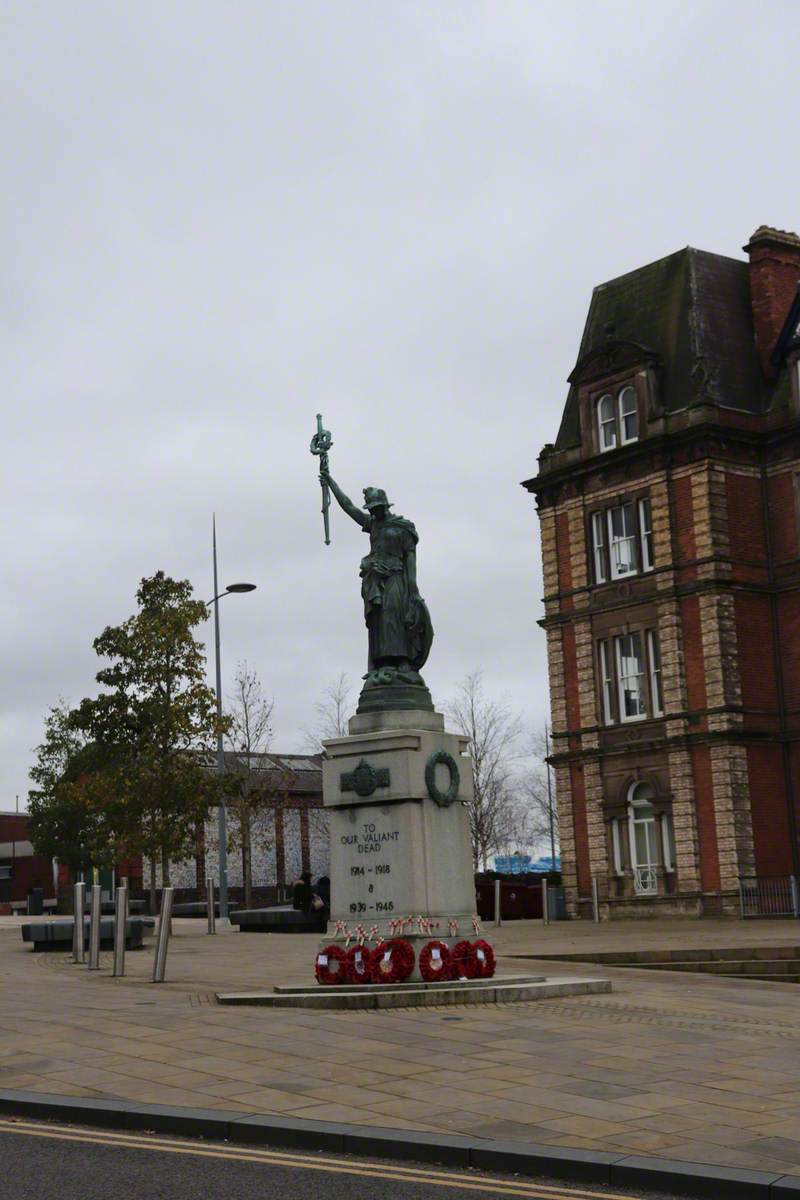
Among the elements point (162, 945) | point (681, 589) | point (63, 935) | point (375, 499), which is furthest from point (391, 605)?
point (681, 589)

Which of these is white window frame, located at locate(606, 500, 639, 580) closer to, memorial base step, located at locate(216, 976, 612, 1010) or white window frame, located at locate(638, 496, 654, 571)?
white window frame, located at locate(638, 496, 654, 571)

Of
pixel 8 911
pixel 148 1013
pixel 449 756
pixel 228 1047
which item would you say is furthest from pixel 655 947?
pixel 8 911

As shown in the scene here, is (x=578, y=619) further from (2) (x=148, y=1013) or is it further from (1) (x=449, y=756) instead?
(2) (x=148, y=1013)

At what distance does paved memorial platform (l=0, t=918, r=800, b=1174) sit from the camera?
946cm

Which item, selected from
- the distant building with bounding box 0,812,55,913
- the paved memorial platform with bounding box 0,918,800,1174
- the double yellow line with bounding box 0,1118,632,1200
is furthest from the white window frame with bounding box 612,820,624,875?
the distant building with bounding box 0,812,55,913

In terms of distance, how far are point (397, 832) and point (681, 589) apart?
990 inches

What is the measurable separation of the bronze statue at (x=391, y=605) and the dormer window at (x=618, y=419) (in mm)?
25274

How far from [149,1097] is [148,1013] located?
5.19 meters

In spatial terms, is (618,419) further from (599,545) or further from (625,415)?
(599,545)

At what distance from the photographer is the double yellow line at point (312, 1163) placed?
8.05 m

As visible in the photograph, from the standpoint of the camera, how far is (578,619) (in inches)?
1773

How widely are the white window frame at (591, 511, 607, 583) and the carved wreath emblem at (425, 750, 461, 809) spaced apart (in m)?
26.5

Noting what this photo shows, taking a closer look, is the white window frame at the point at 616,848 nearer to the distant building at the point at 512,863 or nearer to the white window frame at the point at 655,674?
the white window frame at the point at 655,674

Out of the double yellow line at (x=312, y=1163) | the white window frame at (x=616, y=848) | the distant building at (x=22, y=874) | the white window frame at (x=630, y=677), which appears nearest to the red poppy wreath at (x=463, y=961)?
the double yellow line at (x=312, y=1163)
